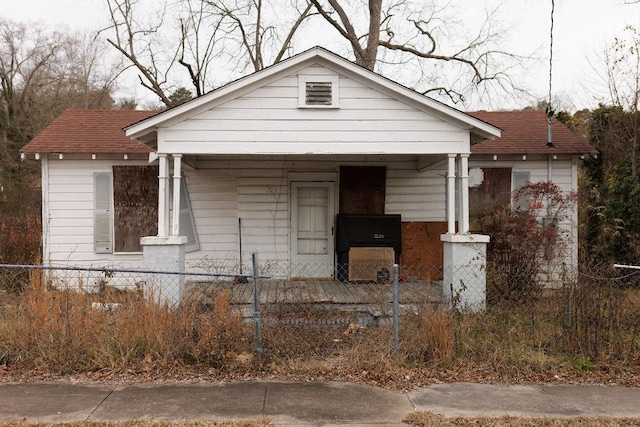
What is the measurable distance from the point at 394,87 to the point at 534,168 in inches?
185

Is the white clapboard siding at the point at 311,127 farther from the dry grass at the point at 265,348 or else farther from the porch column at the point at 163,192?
the dry grass at the point at 265,348

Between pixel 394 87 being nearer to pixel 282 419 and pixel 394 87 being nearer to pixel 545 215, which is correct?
pixel 545 215

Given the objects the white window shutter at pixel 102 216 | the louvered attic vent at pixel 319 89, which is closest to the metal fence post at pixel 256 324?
the louvered attic vent at pixel 319 89

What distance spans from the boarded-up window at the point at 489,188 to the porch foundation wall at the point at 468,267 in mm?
2879

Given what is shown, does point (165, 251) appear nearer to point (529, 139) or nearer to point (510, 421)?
point (510, 421)

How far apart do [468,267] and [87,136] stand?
27.8 feet

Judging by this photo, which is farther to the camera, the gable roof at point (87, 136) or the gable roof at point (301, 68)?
the gable roof at point (87, 136)

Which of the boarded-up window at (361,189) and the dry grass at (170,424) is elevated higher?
the boarded-up window at (361,189)

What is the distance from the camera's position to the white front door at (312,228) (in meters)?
11.4

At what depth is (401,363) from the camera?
20.1 feet

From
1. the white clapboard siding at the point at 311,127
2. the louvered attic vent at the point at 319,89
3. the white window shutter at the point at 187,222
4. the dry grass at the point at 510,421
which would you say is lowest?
the dry grass at the point at 510,421

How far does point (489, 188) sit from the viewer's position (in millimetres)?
11602

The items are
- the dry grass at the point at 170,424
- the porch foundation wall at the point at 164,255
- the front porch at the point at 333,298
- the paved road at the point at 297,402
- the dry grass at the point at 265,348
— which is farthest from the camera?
the porch foundation wall at the point at 164,255

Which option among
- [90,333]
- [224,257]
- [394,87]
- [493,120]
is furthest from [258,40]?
[90,333]
